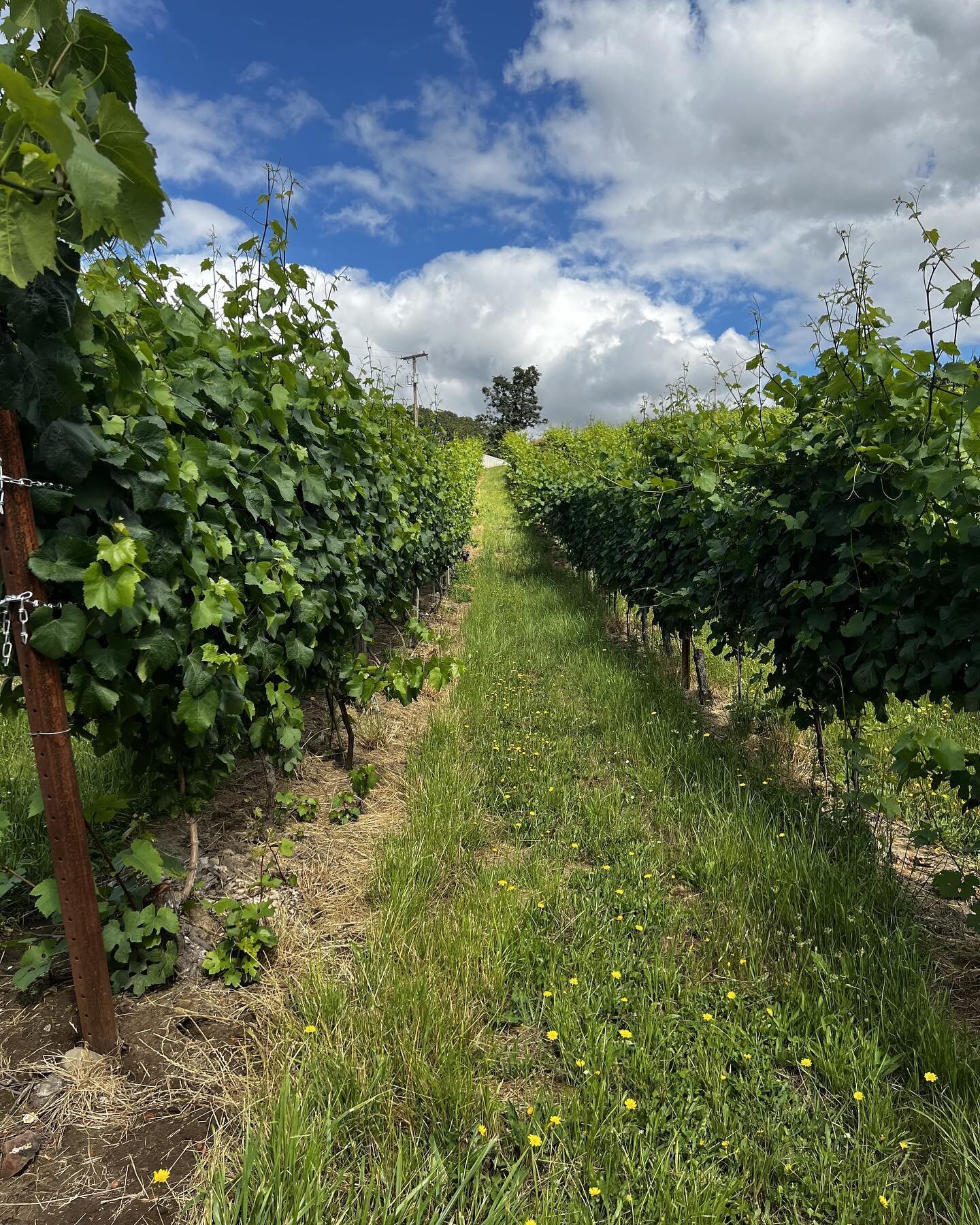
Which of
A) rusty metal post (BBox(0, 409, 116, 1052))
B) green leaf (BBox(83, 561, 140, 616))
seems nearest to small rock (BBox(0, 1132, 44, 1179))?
rusty metal post (BBox(0, 409, 116, 1052))

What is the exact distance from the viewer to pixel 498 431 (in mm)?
69625

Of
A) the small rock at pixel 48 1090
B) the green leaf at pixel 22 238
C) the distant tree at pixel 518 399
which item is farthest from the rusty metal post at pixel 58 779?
the distant tree at pixel 518 399

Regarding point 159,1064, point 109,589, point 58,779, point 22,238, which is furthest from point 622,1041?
point 22,238

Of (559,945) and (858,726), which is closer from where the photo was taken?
(559,945)

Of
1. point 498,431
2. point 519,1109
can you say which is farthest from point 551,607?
point 498,431

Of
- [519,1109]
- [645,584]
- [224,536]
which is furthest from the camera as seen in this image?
[645,584]

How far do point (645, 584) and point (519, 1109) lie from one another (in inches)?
201

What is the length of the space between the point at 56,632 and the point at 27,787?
6.13 feet

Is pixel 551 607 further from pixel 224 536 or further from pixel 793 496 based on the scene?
pixel 224 536

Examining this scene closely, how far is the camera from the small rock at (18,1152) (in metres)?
1.61

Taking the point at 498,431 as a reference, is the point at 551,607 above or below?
below

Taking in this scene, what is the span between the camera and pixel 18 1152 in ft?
5.40

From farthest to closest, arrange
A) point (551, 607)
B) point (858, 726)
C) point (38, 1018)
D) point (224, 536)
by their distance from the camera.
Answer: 1. point (551, 607)
2. point (858, 726)
3. point (224, 536)
4. point (38, 1018)

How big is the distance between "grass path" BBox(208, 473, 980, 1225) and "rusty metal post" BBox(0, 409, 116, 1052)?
54 cm
